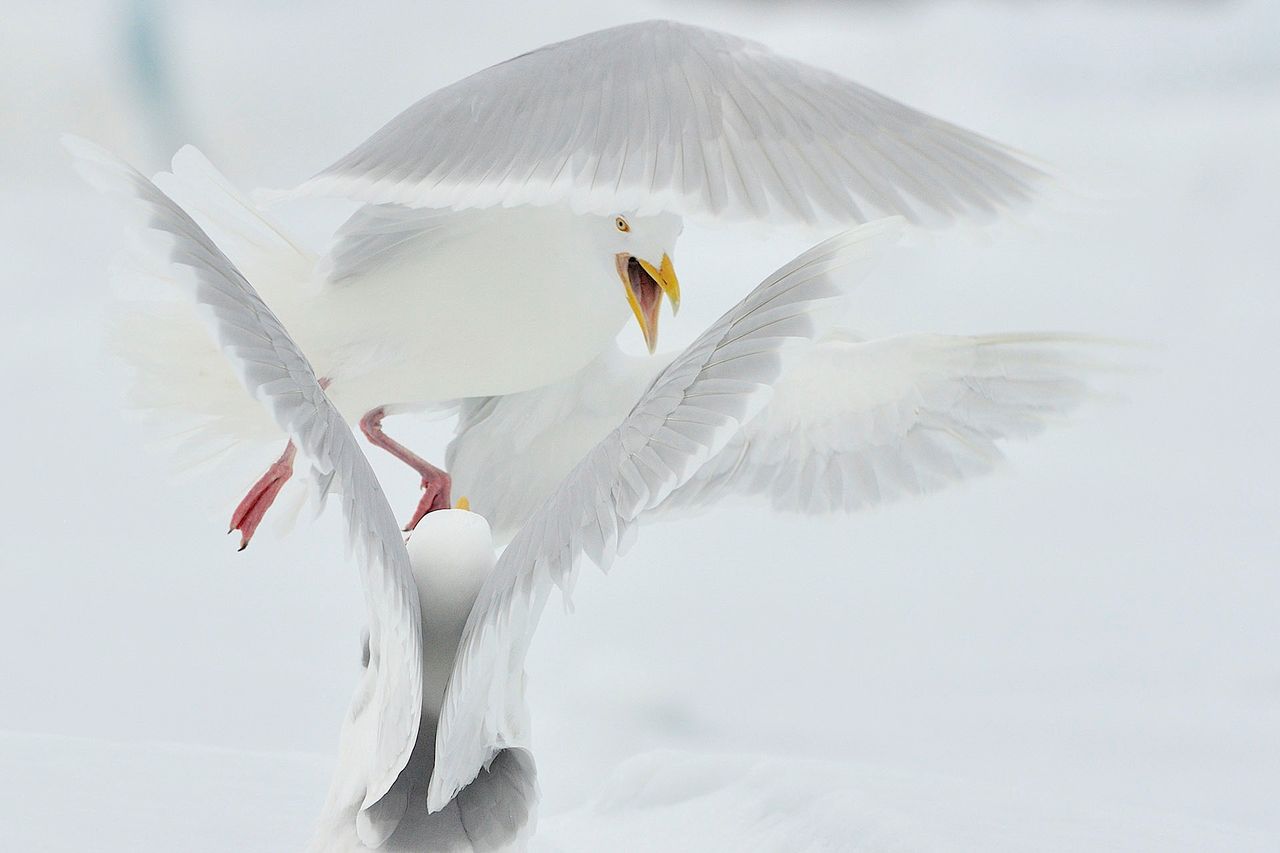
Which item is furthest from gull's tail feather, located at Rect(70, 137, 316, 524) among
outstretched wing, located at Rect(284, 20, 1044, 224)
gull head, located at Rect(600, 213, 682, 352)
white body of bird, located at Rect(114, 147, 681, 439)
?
gull head, located at Rect(600, 213, 682, 352)

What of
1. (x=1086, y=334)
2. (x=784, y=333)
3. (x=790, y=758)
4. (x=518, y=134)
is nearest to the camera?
(x=784, y=333)

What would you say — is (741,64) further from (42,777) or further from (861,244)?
(42,777)

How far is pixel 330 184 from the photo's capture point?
75 cm

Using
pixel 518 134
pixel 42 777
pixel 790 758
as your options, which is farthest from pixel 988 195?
pixel 42 777

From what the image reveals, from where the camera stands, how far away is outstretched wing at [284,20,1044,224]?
0.70m

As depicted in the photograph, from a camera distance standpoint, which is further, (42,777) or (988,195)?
(42,777)

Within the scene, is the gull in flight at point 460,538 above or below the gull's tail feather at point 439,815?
above

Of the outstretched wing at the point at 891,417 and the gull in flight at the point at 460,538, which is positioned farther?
the outstretched wing at the point at 891,417

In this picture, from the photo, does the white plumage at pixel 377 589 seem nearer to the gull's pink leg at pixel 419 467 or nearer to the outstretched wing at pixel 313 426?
the outstretched wing at pixel 313 426

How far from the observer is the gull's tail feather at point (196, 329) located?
33.3 inches

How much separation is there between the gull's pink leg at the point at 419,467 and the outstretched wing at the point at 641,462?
269 millimetres

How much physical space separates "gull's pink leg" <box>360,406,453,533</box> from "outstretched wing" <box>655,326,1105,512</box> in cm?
14

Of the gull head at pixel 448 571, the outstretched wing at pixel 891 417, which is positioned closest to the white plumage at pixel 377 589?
the gull head at pixel 448 571

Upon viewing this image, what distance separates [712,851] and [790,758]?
0.62ft
